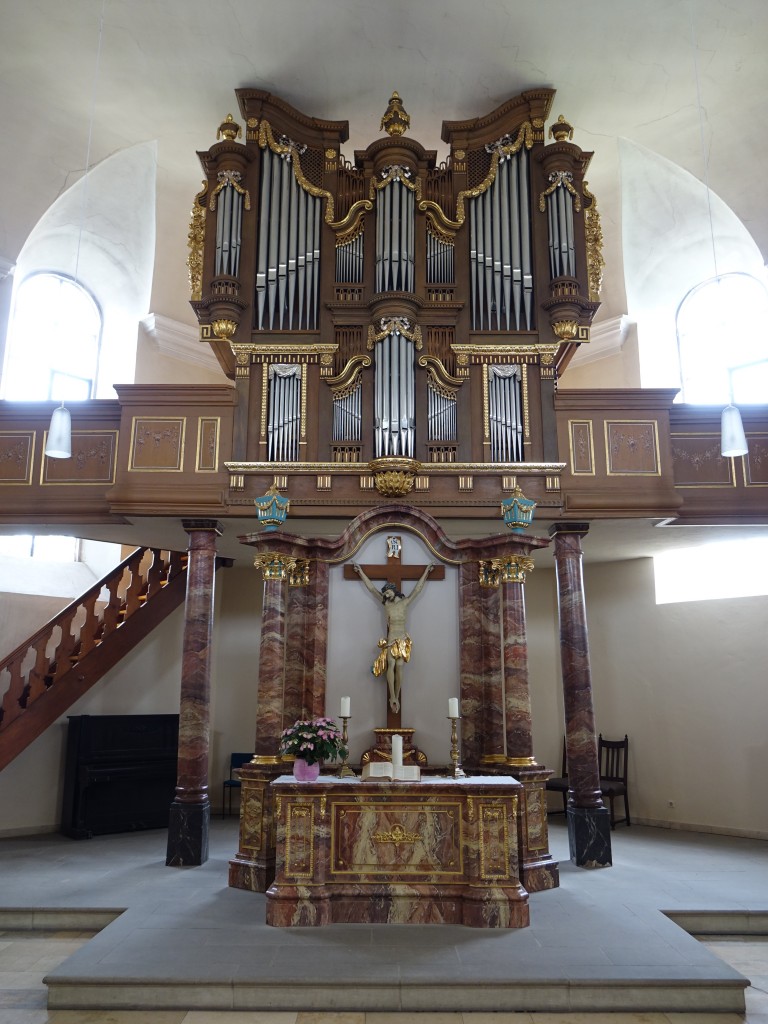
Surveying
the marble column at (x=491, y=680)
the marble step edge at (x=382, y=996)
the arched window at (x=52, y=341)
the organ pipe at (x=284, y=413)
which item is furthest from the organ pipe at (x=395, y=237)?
the marble step edge at (x=382, y=996)

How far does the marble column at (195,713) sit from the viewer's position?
8.55m

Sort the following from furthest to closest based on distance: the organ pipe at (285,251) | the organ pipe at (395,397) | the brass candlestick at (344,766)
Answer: the organ pipe at (285,251)
the organ pipe at (395,397)
the brass candlestick at (344,766)

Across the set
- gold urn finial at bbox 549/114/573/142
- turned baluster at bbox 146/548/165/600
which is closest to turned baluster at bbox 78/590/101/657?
turned baluster at bbox 146/548/165/600

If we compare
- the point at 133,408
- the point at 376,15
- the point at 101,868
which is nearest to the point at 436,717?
the point at 101,868

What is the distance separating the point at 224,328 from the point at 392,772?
535 centimetres

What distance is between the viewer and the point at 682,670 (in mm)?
11297

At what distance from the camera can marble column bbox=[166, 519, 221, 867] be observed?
855 cm

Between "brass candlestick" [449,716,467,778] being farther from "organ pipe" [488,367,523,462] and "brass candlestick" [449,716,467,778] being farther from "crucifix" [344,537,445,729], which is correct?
"organ pipe" [488,367,523,462]

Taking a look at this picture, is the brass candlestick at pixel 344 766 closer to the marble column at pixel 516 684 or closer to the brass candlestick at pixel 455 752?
the brass candlestick at pixel 455 752

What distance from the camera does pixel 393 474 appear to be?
8.96m

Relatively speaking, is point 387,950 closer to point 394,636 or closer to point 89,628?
point 394,636

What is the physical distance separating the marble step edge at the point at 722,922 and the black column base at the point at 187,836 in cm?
455

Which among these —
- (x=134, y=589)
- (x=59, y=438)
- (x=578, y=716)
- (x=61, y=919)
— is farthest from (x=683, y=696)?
(x=59, y=438)

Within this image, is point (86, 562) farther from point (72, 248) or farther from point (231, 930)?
point (231, 930)
